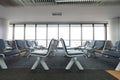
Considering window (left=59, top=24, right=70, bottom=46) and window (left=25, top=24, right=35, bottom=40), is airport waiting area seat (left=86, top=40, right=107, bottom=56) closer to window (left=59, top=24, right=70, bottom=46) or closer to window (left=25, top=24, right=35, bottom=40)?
window (left=59, top=24, right=70, bottom=46)

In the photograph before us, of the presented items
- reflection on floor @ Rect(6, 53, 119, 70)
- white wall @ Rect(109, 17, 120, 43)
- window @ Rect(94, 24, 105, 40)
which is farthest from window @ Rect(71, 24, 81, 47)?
reflection on floor @ Rect(6, 53, 119, 70)

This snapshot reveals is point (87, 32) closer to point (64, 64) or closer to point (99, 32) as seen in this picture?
point (99, 32)

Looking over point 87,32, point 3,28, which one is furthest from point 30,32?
point 87,32

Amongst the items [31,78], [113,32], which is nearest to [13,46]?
[31,78]

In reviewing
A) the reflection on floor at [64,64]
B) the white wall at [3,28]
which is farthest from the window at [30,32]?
the reflection on floor at [64,64]

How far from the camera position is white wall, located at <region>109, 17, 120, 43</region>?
873cm

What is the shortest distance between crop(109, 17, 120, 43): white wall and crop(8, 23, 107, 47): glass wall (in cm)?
218

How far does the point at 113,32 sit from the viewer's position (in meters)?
9.06

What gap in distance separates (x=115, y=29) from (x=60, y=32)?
4.76 metres

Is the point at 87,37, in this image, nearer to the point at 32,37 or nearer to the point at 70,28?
the point at 70,28

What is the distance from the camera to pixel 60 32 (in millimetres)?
11578

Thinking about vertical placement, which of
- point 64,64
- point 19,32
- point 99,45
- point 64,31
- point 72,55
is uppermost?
point 64,31

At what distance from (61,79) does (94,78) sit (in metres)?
0.72

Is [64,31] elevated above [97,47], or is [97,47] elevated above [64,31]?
[64,31]
